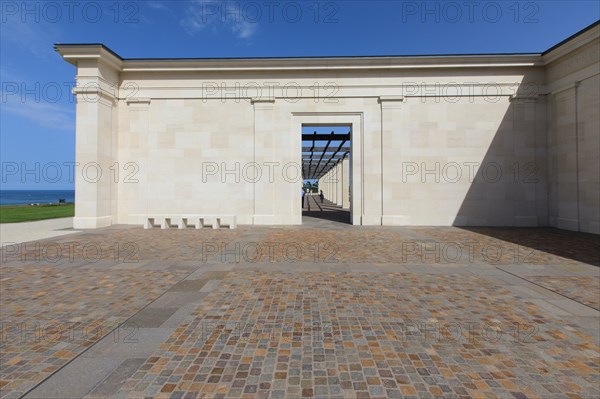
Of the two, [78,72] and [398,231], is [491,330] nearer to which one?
[398,231]

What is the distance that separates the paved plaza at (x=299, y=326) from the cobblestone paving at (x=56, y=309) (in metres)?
0.03

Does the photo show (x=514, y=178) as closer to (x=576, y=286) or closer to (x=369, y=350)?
(x=576, y=286)

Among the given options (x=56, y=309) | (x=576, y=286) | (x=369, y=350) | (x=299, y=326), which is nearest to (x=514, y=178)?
(x=576, y=286)

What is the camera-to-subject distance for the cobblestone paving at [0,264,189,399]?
3.33 m

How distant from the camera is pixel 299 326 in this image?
4.23m

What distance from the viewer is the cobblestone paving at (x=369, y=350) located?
292cm

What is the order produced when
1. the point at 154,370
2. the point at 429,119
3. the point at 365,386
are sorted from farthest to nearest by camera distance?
1. the point at 429,119
2. the point at 154,370
3. the point at 365,386

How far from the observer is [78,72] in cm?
1548

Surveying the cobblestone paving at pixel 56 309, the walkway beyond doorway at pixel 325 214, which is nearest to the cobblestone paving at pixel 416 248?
the cobblestone paving at pixel 56 309

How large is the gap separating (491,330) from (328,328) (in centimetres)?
242

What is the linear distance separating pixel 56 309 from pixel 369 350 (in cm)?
532

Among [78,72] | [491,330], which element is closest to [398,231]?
[491,330]

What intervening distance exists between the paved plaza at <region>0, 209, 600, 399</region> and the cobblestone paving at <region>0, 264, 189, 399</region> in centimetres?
3

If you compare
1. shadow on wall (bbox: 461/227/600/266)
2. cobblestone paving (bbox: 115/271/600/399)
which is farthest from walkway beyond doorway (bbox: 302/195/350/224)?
cobblestone paving (bbox: 115/271/600/399)
